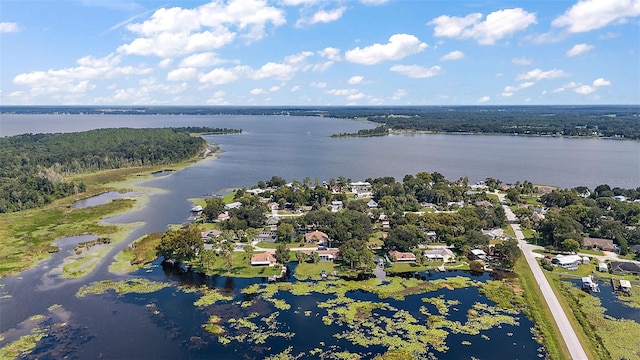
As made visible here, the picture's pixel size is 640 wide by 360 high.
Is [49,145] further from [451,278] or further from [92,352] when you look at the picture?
[451,278]

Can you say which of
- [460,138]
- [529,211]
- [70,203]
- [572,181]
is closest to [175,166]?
[70,203]

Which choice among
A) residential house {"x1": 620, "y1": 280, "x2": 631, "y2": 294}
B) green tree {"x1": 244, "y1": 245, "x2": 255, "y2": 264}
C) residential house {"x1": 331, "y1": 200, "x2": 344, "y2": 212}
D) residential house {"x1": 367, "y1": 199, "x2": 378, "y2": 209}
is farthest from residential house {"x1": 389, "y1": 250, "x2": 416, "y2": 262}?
residential house {"x1": 331, "y1": 200, "x2": 344, "y2": 212}

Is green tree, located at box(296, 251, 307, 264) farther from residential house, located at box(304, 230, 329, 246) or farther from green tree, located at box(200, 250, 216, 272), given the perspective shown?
green tree, located at box(200, 250, 216, 272)

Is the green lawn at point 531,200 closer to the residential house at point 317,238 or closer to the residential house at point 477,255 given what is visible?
the residential house at point 477,255

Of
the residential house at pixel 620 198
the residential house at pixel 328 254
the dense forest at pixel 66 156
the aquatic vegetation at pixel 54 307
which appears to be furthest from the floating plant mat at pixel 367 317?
the dense forest at pixel 66 156

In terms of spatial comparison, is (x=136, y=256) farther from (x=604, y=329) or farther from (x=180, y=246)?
(x=604, y=329)

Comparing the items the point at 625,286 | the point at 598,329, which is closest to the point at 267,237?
the point at 598,329
